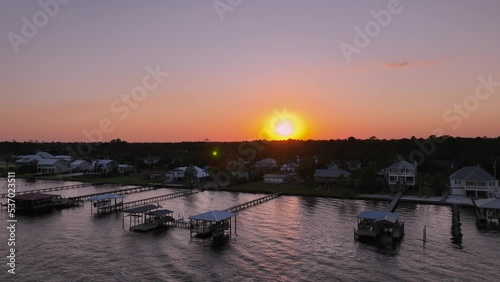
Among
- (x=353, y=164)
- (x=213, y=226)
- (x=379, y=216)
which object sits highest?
(x=353, y=164)

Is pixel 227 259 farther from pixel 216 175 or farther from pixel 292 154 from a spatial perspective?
pixel 292 154

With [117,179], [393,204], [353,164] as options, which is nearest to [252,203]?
[393,204]

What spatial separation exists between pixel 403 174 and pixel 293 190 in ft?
59.6

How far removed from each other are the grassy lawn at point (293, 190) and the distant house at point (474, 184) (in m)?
15.4

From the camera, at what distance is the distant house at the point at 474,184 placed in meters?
56.5

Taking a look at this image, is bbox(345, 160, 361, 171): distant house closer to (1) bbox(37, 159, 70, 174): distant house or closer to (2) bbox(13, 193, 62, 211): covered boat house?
(2) bbox(13, 193, 62, 211): covered boat house

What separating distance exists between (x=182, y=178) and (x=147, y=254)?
50.7 meters

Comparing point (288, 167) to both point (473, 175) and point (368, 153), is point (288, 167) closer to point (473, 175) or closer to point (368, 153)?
point (368, 153)

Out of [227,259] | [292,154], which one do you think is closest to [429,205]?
[227,259]

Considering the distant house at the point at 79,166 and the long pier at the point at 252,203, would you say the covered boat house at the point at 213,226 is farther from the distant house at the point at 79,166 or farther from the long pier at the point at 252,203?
the distant house at the point at 79,166

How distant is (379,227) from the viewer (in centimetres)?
3653

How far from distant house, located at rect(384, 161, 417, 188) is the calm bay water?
17723 mm

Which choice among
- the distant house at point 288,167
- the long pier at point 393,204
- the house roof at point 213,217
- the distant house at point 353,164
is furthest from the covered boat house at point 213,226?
the distant house at point 288,167

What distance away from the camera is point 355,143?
11931 centimetres
